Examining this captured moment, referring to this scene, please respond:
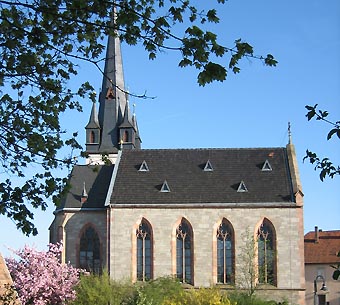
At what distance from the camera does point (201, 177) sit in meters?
54.8

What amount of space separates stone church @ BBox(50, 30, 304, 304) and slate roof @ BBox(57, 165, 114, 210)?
8 cm

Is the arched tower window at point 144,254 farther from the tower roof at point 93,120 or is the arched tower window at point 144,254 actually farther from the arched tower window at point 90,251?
the tower roof at point 93,120

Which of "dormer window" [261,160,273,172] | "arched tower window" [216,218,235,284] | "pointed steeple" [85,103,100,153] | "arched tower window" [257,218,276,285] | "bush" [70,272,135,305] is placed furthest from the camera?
"pointed steeple" [85,103,100,153]

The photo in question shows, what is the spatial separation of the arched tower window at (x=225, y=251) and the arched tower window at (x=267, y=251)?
6.07 ft

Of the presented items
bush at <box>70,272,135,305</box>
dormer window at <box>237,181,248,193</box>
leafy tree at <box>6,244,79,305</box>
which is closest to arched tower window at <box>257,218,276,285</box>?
dormer window at <box>237,181,248,193</box>

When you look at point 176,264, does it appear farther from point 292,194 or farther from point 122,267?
point 292,194

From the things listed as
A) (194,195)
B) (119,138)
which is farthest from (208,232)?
(119,138)

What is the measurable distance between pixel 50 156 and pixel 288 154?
4416 cm

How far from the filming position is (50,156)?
12375mm

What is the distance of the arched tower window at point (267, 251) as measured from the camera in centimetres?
5184

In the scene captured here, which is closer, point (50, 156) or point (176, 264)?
point (50, 156)

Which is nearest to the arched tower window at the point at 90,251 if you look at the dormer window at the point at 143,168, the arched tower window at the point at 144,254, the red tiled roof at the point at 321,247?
the arched tower window at the point at 144,254

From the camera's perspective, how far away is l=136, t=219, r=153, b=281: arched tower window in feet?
172

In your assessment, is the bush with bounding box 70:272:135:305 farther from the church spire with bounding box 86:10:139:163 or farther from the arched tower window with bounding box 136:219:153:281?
the church spire with bounding box 86:10:139:163
